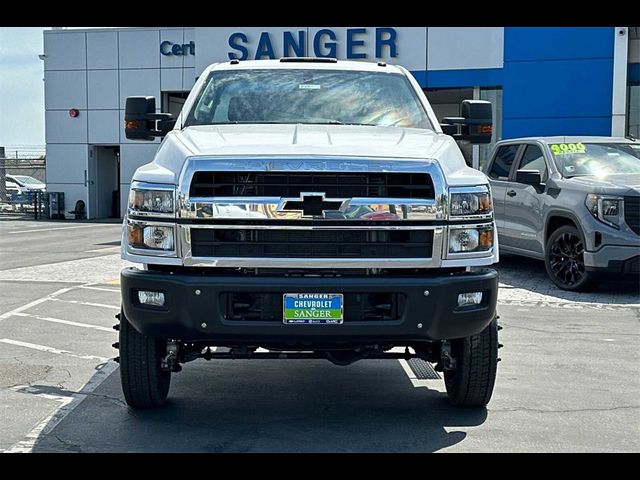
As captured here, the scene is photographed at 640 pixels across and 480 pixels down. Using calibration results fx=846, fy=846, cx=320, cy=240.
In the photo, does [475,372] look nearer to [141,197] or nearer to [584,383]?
[584,383]

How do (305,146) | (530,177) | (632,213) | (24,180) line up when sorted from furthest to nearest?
1. (24,180)
2. (530,177)
3. (632,213)
4. (305,146)

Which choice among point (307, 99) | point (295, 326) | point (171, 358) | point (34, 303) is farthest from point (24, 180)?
point (295, 326)

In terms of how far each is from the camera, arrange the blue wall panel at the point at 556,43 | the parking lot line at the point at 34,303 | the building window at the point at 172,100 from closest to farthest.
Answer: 1. the parking lot line at the point at 34,303
2. the blue wall panel at the point at 556,43
3. the building window at the point at 172,100

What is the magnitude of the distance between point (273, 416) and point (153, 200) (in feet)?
4.98

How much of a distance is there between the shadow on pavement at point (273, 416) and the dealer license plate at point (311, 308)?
695 millimetres

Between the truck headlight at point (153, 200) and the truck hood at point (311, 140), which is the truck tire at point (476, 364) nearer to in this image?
the truck hood at point (311, 140)

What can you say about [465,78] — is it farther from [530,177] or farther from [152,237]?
[152,237]

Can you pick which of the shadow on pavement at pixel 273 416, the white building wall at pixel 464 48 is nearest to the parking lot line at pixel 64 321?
the shadow on pavement at pixel 273 416

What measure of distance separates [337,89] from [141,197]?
83.4 inches

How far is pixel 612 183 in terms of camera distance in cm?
977

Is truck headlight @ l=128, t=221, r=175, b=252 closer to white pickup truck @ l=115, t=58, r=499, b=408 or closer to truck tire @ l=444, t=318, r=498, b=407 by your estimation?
white pickup truck @ l=115, t=58, r=499, b=408

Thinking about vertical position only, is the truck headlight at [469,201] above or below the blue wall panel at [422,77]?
below

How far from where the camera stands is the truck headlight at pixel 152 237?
4.46m
